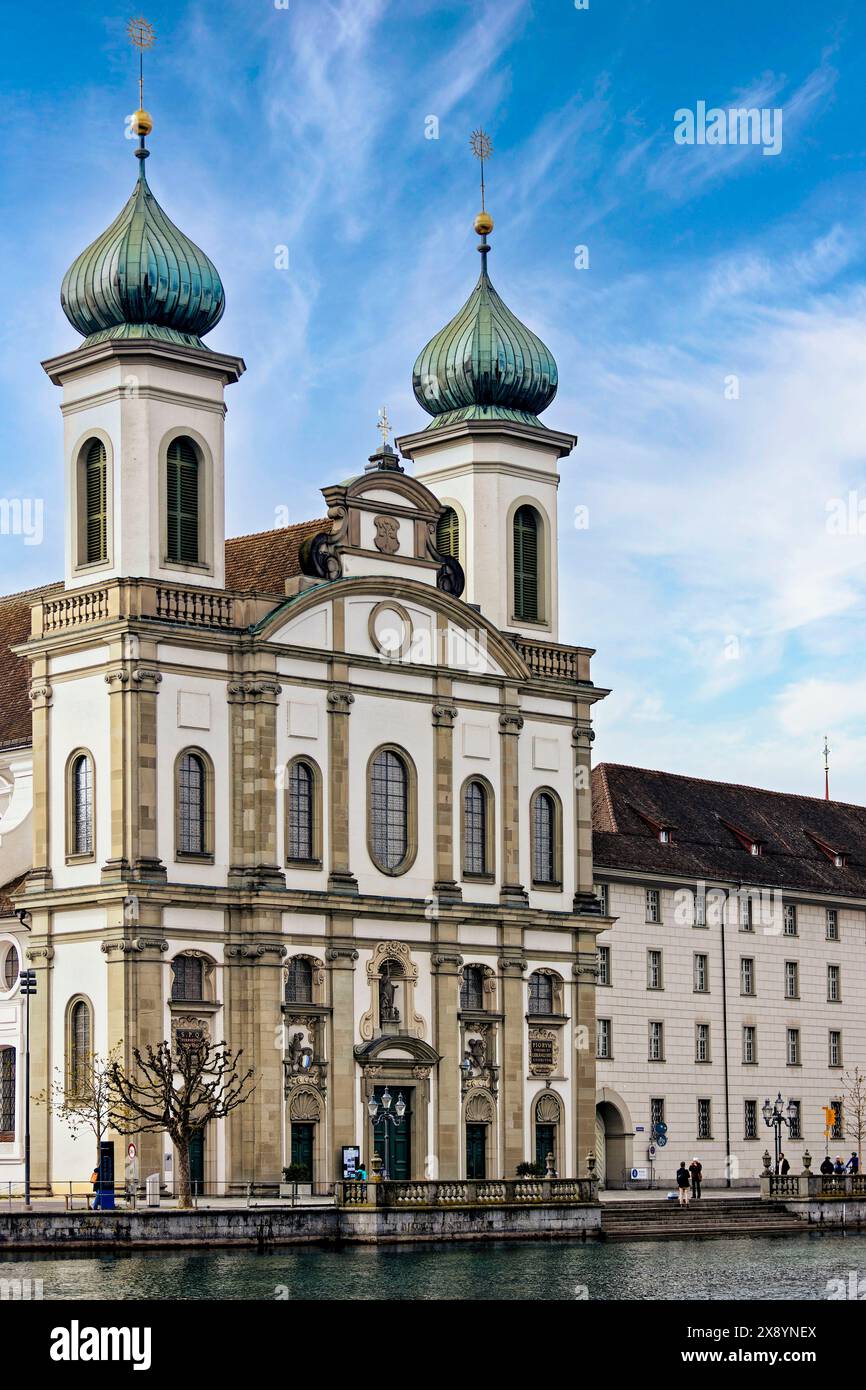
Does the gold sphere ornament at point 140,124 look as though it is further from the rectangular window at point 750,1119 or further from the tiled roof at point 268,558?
the rectangular window at point 750,1119

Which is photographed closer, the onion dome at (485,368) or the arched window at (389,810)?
the arched window at (389,810)

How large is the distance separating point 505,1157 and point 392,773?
1065 cm

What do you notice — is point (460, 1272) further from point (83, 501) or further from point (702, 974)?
point (702, 974)

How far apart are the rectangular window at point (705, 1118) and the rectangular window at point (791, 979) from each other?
628cm

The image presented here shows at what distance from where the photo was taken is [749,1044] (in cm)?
7850

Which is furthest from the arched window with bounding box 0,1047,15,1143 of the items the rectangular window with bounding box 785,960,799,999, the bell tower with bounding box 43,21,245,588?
the rectangular window with bounding box 785,960,799,999

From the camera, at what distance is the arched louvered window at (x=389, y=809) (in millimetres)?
62719

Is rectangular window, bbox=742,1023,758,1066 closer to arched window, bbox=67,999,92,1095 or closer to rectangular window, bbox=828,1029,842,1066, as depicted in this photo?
rectangular window, bbox=828,1029,842,1066

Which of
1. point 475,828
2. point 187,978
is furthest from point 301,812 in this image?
point 475,828

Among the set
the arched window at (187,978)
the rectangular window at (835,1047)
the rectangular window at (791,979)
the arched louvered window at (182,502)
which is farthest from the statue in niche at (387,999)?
the rectangular window at (835,1047)

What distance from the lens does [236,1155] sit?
189ft
